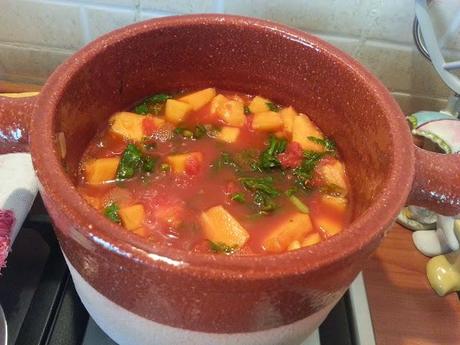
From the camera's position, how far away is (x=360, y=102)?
676 mm

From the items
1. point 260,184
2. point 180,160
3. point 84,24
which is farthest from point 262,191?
point 84,24

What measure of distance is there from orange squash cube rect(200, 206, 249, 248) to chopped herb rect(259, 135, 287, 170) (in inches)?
4.0

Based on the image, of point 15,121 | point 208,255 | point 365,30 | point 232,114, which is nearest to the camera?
point 208,255

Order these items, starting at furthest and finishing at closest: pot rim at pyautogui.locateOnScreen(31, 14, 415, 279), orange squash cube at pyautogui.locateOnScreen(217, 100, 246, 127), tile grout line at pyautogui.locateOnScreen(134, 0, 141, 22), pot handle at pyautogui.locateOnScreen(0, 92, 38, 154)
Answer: tile grout line at pyautogui.locateOnScreen(134, 0, 141, 22), orange squash cube at pyautogui.locateOnScreen(217, 100, 246, 127), pot handle at pyautogui.locateOnScreen(0, 92, 38, 154), pot rim at pyautogui.locateOnScreen(31, 14, 415, 279)

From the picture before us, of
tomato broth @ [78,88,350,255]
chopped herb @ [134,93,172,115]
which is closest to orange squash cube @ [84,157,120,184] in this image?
tomato broth @ [78,88,350,255]

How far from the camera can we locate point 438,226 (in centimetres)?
83

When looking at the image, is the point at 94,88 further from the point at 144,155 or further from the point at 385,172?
the point at 385,172

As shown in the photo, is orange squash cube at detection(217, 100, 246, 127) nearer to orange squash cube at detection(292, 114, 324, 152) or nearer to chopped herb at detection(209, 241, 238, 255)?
orange squash cube at detection(292, 114, 324, 152)

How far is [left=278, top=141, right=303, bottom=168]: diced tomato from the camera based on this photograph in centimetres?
73

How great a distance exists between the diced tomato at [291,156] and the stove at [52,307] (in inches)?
7.2

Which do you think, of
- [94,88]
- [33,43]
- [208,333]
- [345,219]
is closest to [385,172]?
[345,219]

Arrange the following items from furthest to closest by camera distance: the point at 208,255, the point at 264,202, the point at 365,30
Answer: the point at 365,30 → the point at 264,202 → the point at 208,255

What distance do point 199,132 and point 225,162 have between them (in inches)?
2.6

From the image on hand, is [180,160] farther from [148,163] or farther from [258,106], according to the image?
[258,106]
